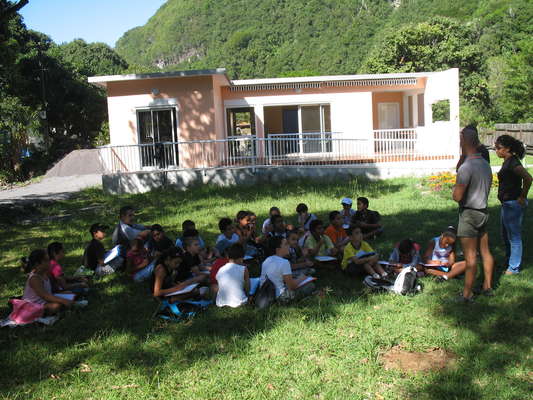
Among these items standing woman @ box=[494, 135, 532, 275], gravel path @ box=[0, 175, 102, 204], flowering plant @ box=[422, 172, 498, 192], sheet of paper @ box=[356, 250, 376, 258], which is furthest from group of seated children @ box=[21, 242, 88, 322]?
gravel path @ box=[0, 175, 102, 204]

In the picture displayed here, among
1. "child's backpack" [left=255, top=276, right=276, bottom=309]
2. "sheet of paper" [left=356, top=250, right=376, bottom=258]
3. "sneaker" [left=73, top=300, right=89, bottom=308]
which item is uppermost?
"sheet of paper" [left=356, top=250, right=376, bottom=258]

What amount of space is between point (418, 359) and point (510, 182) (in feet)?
9.74

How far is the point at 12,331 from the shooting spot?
18.9 feet

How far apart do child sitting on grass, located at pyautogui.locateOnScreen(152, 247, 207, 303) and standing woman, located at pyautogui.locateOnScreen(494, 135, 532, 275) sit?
152 inches

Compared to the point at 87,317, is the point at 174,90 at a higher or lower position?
higher

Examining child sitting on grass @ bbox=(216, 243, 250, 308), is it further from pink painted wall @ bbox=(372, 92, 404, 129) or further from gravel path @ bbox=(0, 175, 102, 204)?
pink painted wall @ bbox=(372, 92, 404, 129)

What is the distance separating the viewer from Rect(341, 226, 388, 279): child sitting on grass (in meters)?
6.88

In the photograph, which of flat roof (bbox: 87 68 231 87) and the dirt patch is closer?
the dirt patch

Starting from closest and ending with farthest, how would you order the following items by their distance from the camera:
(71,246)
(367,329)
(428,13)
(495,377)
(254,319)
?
(495,377) < (367,329) < (254,319) < (71,246) < (428,13)

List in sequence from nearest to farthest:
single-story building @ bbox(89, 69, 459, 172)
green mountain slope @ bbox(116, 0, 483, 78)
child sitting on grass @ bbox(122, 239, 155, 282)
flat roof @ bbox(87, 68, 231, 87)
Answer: child sitting on grass @ bbox(122, 239, 155, 282)
flat roof @ bbox(87, 68, 231, 87)
single-story building @ bbox(89, 69, 459, 172)
green mountain slope @ bbox(116, 0, 483, 78)

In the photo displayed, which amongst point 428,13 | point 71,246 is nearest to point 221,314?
point 71,246

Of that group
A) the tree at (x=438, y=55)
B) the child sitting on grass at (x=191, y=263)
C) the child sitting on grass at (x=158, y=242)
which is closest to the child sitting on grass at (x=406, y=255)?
the child sitting on grass at (x=191, y=263)

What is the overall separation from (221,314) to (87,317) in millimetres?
1576

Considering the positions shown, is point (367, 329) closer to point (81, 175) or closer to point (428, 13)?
point (81, 175)
